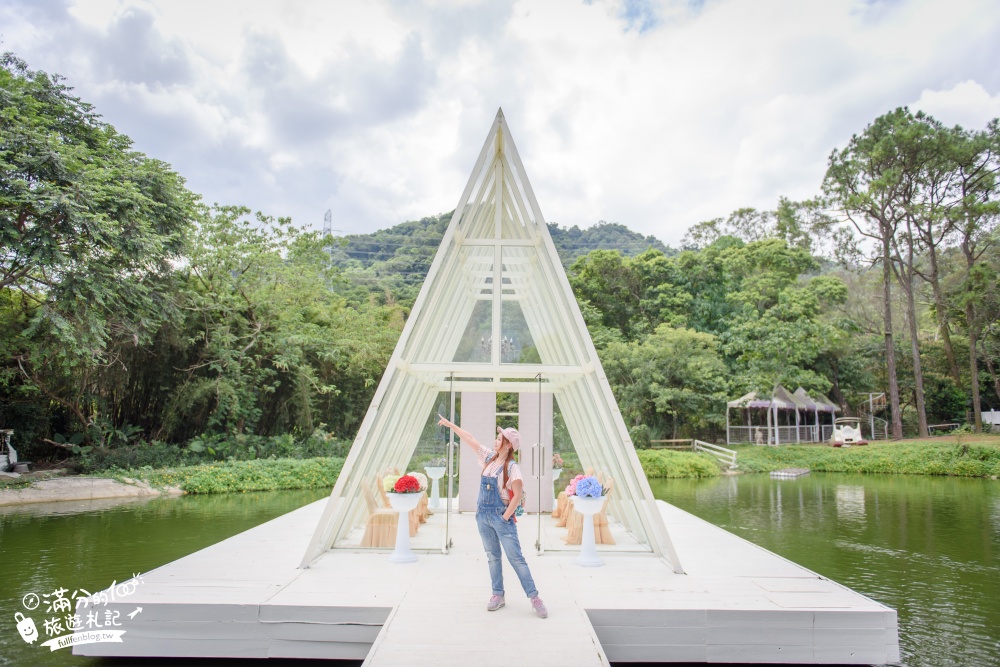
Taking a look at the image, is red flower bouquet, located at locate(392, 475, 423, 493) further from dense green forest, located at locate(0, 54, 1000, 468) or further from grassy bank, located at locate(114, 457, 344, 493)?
grassy bank, located at locate(114, 457, 344, 493)

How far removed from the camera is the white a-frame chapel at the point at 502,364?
6.11 meters

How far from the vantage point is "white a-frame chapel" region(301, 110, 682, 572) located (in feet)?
20.0

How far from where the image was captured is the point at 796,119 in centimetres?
2295

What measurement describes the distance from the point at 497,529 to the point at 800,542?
7.15 metres

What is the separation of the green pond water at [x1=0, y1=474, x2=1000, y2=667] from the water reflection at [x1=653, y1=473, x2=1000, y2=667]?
20 mm

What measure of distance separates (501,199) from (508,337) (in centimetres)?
158

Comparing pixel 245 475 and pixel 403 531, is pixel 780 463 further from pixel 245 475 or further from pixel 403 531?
pixel 403 531

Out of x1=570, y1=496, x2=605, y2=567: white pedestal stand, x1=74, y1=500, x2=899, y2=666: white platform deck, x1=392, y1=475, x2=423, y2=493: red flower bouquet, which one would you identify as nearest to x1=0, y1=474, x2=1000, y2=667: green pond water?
x1=74, y1=500, x2=899, y2=666: white platform deck

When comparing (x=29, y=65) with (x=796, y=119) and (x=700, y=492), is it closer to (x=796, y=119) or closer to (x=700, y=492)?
(x=700, y=492)

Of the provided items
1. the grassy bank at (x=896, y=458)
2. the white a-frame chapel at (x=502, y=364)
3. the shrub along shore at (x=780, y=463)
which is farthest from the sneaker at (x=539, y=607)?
the grassy bank at (x=896, y=458)

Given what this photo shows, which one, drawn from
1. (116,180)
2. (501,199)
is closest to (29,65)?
(116,180)

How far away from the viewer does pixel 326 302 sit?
24.9 meters

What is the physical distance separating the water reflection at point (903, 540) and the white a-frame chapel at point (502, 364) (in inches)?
92.0

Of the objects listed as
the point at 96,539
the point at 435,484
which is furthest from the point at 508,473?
the point at 96,539
